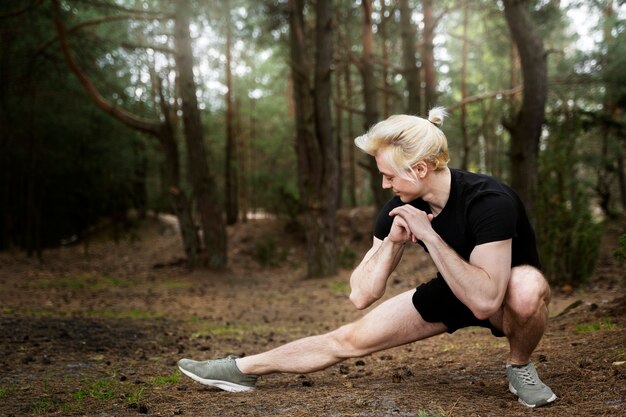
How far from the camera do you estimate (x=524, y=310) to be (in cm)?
333

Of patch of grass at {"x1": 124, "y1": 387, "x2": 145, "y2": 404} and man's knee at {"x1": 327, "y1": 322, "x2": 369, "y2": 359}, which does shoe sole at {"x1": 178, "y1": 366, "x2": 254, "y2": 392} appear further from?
man's knee at {"x1": 327, "y1": 322, "x2": 369, "y2": 359}

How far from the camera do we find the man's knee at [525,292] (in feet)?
10.9

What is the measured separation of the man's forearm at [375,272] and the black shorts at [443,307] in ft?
0.78

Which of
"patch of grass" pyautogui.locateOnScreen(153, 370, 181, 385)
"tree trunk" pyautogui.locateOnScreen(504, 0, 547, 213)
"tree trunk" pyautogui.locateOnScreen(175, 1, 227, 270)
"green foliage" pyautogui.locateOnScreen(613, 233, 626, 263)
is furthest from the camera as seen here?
"tree trunk" pyautogui.locateOnScreen(175, 1, 227, 270)

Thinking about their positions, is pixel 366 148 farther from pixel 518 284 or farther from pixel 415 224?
pixel 518 284

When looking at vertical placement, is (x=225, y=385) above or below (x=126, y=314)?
above

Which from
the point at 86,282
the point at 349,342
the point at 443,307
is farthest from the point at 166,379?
the point at 86,282

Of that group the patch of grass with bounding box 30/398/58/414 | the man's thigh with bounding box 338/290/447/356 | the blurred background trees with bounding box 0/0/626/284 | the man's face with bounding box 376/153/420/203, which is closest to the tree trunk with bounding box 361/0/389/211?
the blurred background trees with bounding box 0/0/626/284

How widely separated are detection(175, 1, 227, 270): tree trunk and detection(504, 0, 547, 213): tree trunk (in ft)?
20.9

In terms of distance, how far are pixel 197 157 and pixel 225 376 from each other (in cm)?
1025

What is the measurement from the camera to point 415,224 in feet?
10.9

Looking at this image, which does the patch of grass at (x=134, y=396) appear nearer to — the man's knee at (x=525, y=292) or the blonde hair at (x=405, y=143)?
the blonde hair at (x=405, y=143)

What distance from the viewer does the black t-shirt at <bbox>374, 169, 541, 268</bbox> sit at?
316 cm

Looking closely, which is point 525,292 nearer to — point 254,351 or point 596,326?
point 596,326
